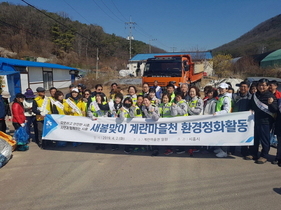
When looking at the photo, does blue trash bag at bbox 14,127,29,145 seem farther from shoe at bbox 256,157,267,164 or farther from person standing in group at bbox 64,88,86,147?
shoe at bbox 256,157,267,164

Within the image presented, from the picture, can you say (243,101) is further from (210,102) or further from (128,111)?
(128,111)

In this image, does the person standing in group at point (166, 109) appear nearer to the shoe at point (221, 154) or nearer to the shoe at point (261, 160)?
the shoe at point (221, 154)

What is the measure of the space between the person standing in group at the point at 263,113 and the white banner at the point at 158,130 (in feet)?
0.51

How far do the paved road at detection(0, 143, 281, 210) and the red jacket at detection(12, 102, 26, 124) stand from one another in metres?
0.93

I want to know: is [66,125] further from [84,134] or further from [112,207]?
[112,207]

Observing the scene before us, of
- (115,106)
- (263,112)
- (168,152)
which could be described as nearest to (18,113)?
(115,106)

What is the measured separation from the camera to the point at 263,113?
4.45 m

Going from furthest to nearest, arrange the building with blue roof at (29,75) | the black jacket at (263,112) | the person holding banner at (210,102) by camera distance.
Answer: the building with blue roof at (29,75) → the person holding banner at (210,102) → the black jacket at (263,112)

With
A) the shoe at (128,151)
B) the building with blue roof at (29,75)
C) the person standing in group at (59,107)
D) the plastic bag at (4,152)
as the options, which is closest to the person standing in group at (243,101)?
the shoe at (128,151)

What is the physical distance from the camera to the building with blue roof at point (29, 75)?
14161mm

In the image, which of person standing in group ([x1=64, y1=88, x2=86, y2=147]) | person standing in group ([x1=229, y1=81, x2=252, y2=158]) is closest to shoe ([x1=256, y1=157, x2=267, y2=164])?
person standing in group ([x1=229, y1=81, x2=252, y2=158])

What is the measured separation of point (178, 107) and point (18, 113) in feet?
13.7

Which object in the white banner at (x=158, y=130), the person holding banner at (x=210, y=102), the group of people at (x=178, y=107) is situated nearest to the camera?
the group of people at (x=178, y=107)

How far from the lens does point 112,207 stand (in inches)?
122
